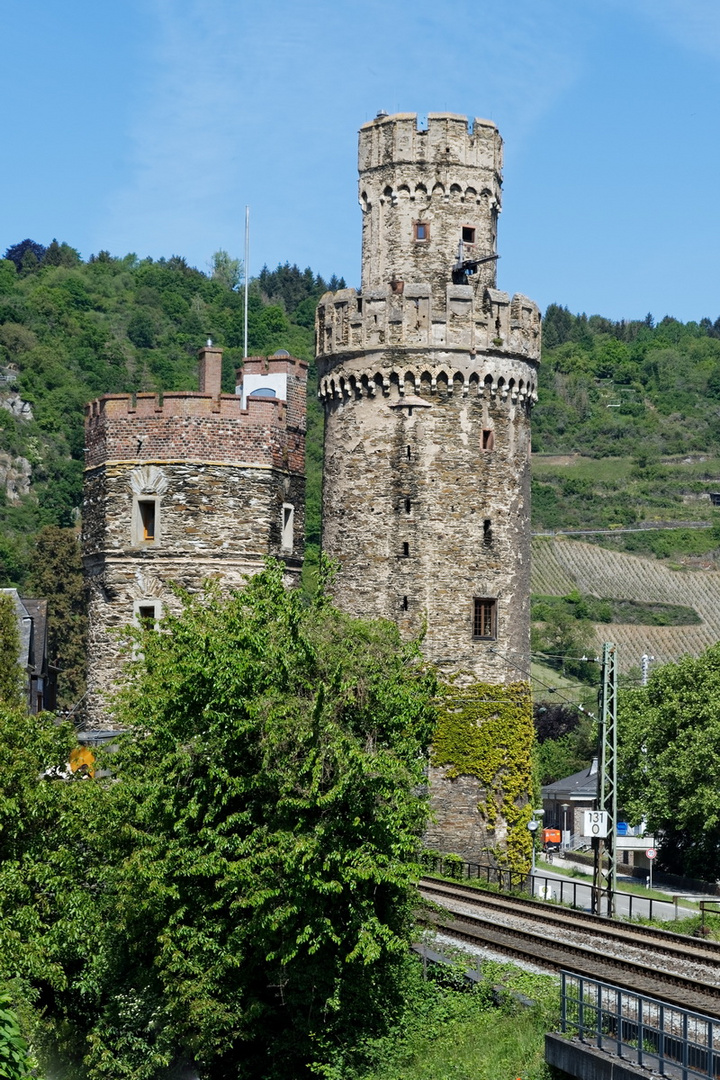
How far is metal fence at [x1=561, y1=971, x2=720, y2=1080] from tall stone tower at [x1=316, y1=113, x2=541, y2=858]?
80.2ft

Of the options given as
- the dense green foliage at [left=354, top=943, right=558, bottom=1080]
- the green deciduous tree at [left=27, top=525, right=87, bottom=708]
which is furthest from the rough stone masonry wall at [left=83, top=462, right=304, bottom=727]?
the green deciduous tree at [left=27, top=525, right=87, bottom=708]

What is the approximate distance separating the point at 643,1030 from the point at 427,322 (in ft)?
104

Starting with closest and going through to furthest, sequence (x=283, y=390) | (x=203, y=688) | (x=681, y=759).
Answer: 1. (x=203, y=688)
2. (x=283, y=390)
3. (x=681, y=759)

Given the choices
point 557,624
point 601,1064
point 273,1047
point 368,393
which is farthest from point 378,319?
point 557,624

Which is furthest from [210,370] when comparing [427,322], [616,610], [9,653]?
[616,610]

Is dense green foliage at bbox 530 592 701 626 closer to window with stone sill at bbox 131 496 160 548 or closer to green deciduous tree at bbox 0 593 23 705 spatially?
green deciduous tree at bbox 0 593 23 705

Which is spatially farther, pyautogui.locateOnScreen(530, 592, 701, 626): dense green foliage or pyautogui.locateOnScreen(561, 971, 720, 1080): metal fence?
pyautogui.locateOnScreen(530, 592, 701, 626): dense green foliage

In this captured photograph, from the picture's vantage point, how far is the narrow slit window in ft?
154

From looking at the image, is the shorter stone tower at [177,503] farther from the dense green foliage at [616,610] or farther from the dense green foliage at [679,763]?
the dense green foliage at [616,610]

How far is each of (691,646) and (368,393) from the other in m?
101

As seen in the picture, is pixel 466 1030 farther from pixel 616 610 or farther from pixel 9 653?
pixel 616 610

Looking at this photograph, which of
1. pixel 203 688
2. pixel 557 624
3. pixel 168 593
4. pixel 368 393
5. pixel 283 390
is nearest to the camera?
pixel 203 688

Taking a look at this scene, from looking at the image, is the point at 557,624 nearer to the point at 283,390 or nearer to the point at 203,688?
the point at 283,390

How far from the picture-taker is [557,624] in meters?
146
